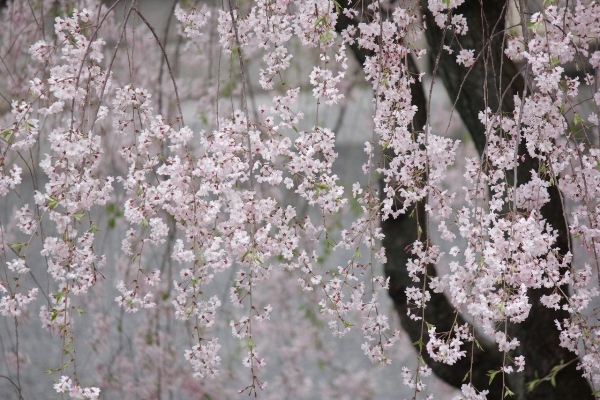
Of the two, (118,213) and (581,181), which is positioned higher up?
(118,213)

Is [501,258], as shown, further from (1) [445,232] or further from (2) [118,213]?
(2) [118,213]

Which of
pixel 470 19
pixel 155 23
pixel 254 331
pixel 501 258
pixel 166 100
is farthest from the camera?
pixel 155 23

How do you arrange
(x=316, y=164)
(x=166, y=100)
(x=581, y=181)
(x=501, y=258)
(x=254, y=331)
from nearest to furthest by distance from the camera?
(x=501, y=258), (x=316, y=164), (x=581, y=181), (x=166, y=100), (x=254, y=331)

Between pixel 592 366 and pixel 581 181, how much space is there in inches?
15.3

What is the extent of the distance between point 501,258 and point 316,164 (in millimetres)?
394

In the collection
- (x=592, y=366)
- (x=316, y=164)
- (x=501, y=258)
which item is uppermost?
(x=316, y=164)

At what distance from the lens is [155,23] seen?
818 centimetres

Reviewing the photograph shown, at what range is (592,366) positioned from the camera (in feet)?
5.34

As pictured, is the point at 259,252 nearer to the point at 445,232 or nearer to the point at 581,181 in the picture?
the point at 445,232

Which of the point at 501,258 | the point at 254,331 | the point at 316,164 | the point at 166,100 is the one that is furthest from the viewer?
the point at 254,331

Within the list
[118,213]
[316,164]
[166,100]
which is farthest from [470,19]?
[166,100]

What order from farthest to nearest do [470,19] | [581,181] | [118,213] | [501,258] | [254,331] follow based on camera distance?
[254,331], [118,213], [470,19], [581,181], [501,258]

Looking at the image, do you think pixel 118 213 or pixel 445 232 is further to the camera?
pixel 118 213

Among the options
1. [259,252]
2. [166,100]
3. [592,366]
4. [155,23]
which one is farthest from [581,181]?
[155,23]
